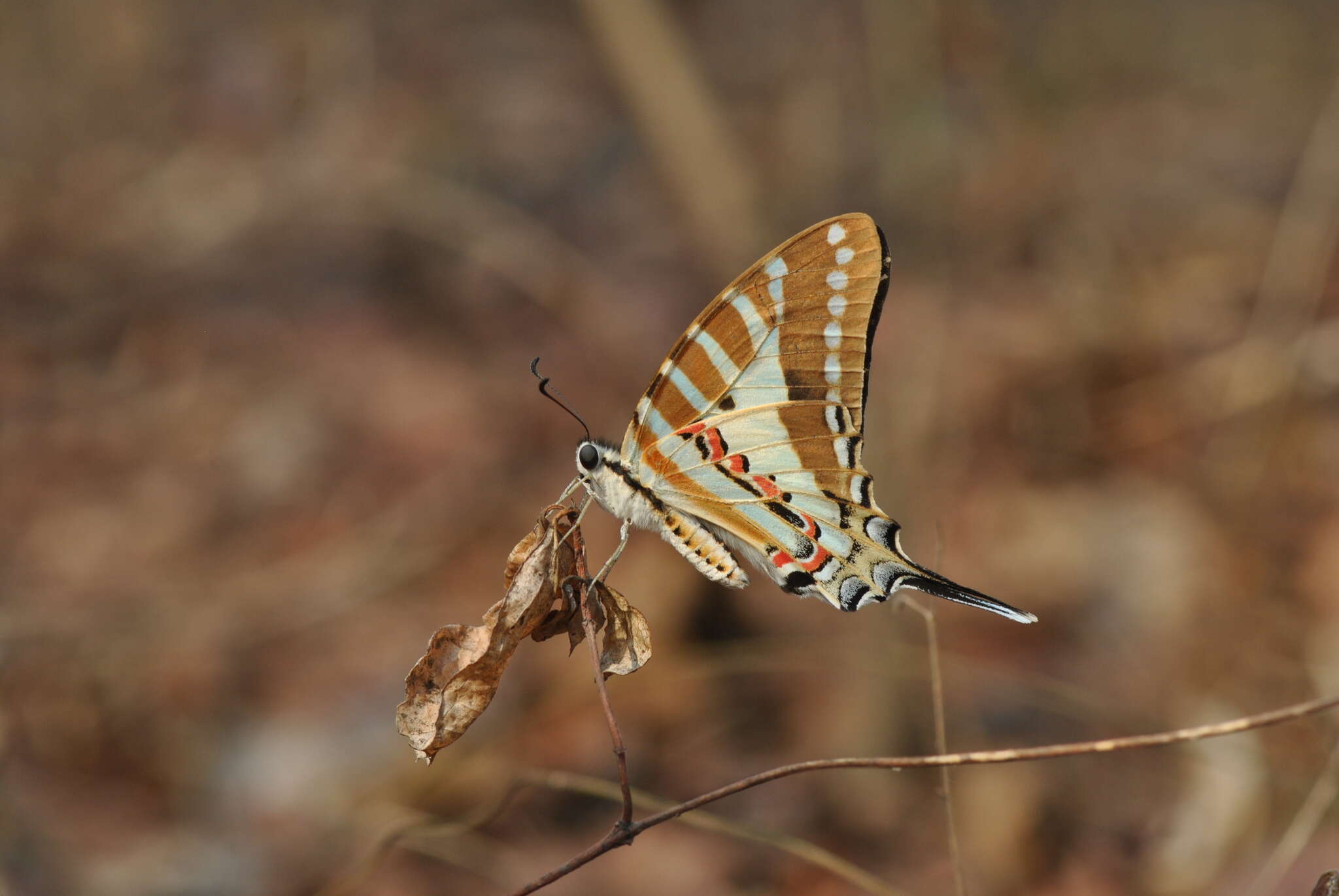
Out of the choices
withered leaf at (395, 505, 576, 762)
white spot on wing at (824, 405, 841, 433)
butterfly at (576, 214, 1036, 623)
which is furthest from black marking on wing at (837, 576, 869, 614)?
withered leaf at (395, 505, 576, 762)

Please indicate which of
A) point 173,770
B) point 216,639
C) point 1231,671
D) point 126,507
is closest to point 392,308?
point 126,507

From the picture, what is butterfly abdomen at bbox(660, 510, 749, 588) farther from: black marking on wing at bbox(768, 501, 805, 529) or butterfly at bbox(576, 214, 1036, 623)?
black marking on wing at bbox(768, 501, 805, 529)

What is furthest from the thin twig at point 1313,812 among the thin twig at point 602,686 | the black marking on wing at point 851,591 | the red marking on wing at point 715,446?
the thin twig at point 602,686

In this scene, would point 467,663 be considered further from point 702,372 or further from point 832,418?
point 832,418

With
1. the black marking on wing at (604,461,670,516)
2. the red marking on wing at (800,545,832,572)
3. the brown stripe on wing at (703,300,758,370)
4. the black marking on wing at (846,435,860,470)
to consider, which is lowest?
the red marking on wing at (800,545,832,572)

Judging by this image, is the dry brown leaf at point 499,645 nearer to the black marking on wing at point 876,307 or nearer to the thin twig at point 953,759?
the thin twig at point 953,759

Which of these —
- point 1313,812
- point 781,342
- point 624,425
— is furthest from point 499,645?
point 624,425

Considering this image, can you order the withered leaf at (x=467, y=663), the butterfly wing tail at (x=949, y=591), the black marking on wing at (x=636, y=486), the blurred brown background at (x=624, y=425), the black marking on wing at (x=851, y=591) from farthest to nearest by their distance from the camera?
1. the blurred brown background at (x=624, y=425)
2. the black marking on wing at (x=636, y=486)
3. the black marking on wing at (x=851, y=591)
4. the butterfly wing tail at (x=949, y=591)
5. the withered leaf at (x=467, y=663)
